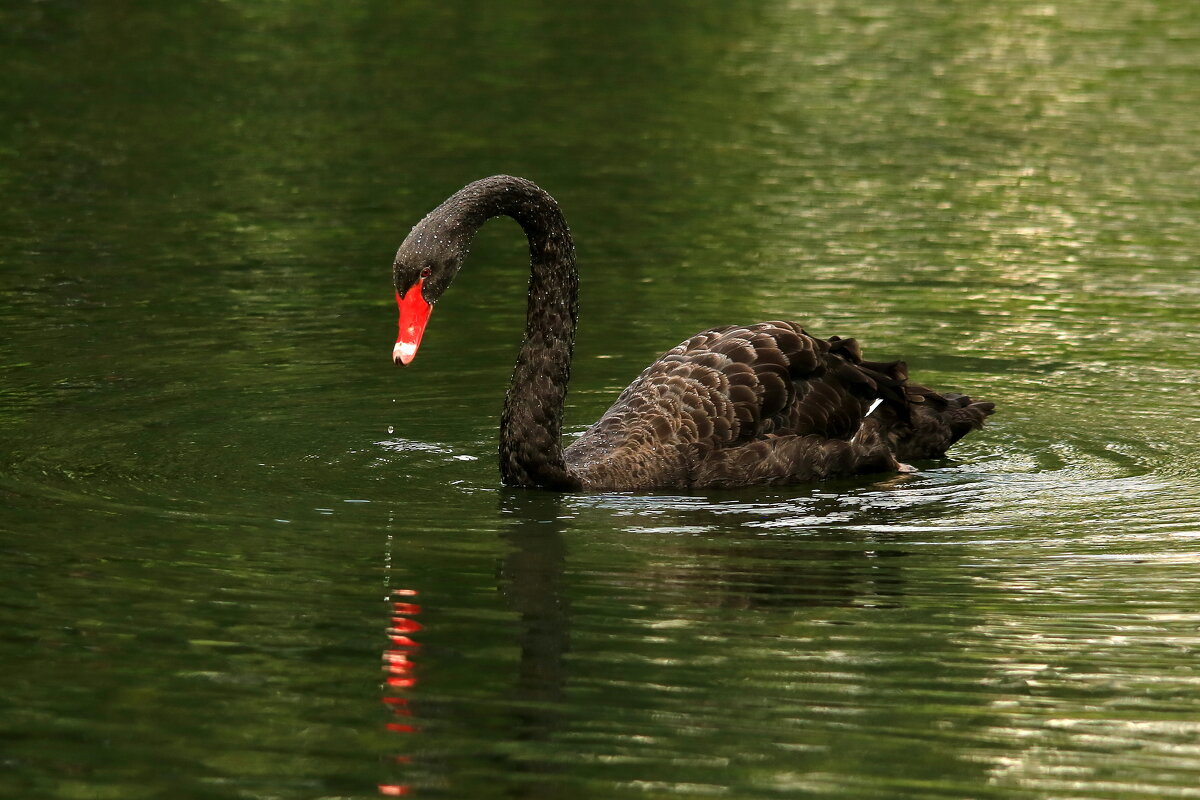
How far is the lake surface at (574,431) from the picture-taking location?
245 inches

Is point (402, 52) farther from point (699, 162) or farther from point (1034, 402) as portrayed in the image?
point (1034, 402)

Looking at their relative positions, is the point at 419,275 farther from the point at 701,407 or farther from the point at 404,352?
the point at 701,407

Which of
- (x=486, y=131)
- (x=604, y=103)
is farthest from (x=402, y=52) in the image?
(x=486, y=131)

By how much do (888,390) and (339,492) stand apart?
2959 millimetres

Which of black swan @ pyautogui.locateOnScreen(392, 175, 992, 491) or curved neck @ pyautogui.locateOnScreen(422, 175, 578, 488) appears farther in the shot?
black swan @ pyautogui.locateOnScreen(392, 175, 992, 491)

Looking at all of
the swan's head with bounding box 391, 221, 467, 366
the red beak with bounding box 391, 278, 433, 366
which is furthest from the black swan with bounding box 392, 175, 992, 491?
the red beak with bounding box 391, 278, 433, 366

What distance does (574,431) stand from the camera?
35.5 ft

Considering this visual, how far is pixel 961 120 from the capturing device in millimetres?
21562

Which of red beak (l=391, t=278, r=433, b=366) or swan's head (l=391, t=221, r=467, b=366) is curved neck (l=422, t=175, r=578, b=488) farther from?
red beak (l=391, t=278, r=433, b=366)

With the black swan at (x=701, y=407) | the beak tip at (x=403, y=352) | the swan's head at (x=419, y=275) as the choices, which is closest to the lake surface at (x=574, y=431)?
the black swan at (x=701, y=407)

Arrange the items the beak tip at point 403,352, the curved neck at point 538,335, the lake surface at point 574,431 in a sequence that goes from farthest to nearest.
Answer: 1. the curved neck at point 538,335
2. the beak tip at point 403,352
3. the lake surface at point 574,431

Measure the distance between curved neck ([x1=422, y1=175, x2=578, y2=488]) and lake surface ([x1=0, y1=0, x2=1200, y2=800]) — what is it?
24 centimetres

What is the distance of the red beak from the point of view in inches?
330

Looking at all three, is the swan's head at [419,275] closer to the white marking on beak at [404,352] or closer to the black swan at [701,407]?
the white marking on beak at [404,352]
